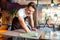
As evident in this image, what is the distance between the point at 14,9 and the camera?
2318mm

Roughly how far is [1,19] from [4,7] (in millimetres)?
176

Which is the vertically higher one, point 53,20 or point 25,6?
point 25,6

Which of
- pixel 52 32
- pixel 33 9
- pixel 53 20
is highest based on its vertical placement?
pixel 33 9

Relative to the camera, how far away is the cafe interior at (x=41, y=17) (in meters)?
2.21

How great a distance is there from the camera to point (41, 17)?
7.45 feet

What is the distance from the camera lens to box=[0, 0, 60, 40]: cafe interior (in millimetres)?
2207

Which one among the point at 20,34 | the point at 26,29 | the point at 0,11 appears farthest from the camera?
the point at 0,11

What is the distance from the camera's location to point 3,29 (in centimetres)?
233

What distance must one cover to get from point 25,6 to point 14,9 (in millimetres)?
164

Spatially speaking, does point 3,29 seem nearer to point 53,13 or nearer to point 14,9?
point 14,9

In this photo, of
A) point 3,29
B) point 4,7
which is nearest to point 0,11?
point 4,7

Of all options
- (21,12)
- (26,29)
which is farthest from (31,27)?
(21,12)

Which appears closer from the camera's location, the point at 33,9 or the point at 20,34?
the point at 20,34

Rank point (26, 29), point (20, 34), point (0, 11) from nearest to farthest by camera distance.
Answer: point (20, 34) < point (26, 29) < point (0, 11)
